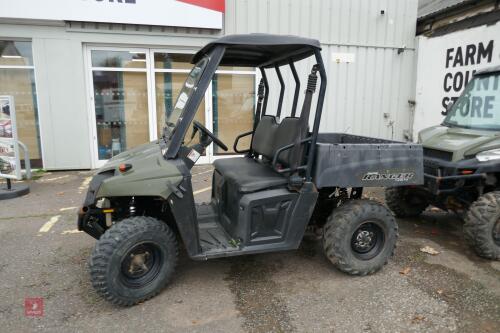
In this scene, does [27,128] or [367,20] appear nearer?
[27,128]

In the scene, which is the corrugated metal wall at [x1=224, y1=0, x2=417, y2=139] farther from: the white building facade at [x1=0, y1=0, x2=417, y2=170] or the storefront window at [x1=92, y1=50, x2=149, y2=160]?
the storefront window at [x1=92, y1=50, x2=149, y2=160]

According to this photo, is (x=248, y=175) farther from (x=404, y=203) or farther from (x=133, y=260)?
(x=404, y=203)

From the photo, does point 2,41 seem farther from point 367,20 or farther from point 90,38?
point 367,20

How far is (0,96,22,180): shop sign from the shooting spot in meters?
6.56

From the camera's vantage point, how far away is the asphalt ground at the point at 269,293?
299 centimetres

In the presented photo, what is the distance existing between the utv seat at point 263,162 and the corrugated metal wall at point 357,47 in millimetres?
5353

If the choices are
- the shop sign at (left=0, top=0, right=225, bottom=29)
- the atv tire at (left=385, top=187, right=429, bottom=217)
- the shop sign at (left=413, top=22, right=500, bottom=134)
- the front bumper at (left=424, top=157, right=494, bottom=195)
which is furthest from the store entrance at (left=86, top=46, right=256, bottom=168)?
the front bumper at (left=424, top=157, right=494, bottom=195)

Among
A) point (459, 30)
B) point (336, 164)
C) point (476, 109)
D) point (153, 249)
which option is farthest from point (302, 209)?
point (459, 30)

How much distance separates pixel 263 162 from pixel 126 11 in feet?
19.1

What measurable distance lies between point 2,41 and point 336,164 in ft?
26.9

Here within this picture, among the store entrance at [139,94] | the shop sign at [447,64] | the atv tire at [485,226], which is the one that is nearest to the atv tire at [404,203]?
the atv tire at [485,226]

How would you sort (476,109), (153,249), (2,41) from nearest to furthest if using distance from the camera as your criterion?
1. (153,249)
2. (476,109)
3. (2,41)

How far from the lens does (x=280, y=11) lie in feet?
30.1

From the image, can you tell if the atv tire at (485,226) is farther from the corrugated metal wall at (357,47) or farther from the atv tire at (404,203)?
the corrugated metal wall at (357,47)
